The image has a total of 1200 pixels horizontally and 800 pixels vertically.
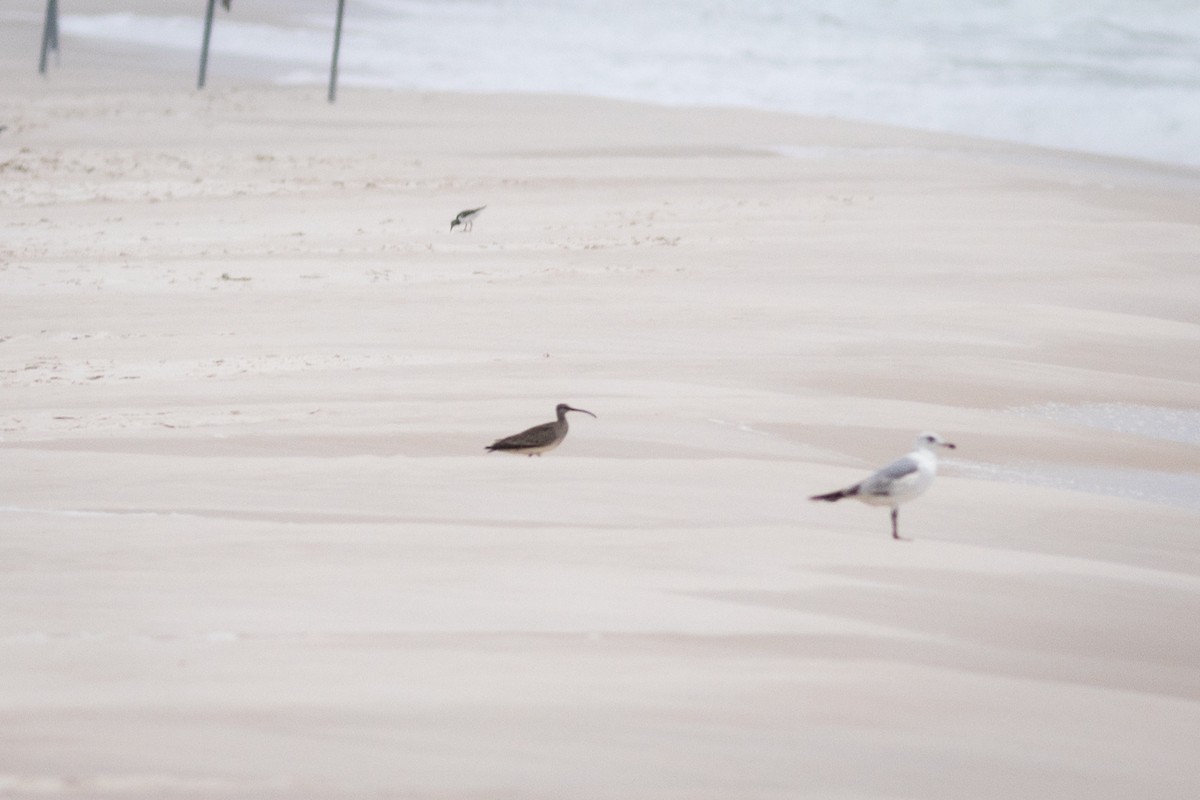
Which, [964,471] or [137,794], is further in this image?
[964,471]

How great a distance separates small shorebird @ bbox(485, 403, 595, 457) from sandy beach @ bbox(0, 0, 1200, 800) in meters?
0.10

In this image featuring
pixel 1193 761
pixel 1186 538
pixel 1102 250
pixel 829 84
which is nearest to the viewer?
pixel 1193 761

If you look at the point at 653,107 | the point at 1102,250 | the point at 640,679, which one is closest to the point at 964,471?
the point at 640,679

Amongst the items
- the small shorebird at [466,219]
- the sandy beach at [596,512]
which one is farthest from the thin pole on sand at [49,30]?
the small shorebird at [466,219]

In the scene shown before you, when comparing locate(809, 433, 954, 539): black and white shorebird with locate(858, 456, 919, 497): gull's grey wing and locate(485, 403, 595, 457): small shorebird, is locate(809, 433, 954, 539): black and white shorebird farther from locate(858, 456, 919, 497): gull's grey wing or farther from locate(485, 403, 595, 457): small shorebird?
locate(485, 403, 595, 457): small shorebird

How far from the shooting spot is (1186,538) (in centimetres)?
725

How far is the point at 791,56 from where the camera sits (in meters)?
51.7

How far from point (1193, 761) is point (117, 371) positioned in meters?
7.03

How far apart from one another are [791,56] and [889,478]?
4686cm

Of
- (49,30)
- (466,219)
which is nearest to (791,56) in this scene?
(49,30)

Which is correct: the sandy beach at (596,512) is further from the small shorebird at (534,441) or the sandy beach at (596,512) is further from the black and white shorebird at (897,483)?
the black and white shorebird at (897,483)

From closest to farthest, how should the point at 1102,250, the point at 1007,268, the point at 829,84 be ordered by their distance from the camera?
1. the point at 1007,268
2. the point at 1102,250
3. the point at 829,84

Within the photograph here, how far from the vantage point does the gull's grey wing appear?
6.40 metres

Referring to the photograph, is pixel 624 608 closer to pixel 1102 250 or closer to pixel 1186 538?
pixel 1186 538
